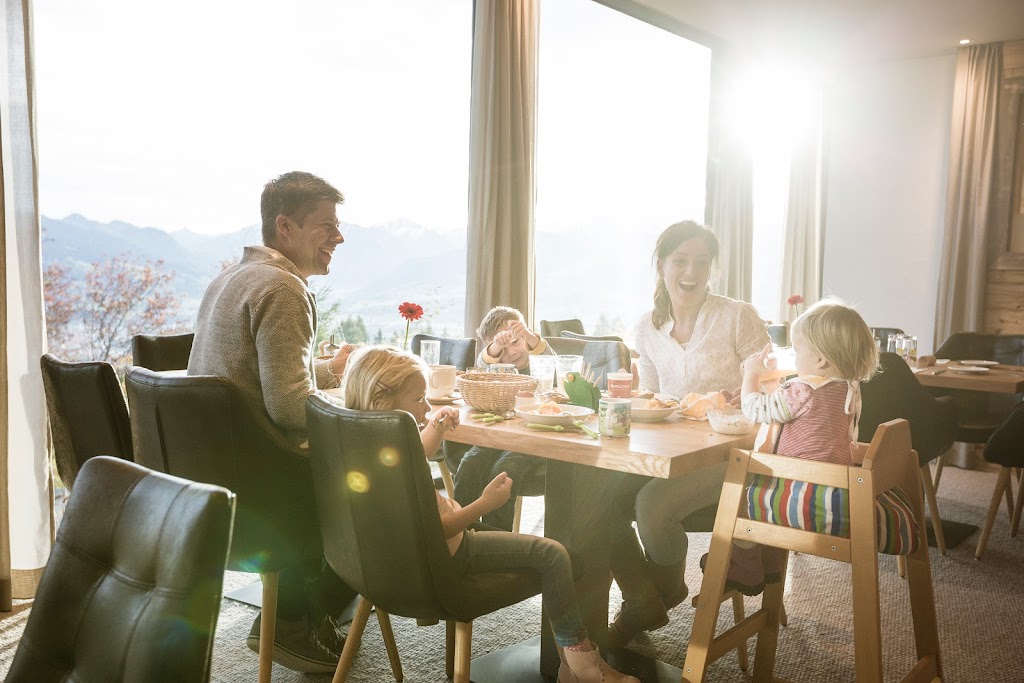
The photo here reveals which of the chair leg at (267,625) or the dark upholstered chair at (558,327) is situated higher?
the dark upholstered chair at (558,327)

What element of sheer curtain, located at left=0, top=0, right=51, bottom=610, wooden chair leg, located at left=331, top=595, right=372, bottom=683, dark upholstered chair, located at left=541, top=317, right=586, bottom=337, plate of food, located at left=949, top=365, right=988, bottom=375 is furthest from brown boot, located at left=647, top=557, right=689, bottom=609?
plate of food, located at left=949, top=365, right=988, bottom=375

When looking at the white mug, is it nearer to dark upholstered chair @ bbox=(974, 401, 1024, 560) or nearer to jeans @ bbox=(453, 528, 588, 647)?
jeans @ bbox=(453, 528, 588, 647)

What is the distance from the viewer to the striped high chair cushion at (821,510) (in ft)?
5.89

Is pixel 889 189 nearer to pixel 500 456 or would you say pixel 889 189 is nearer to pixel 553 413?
pixel 500 456

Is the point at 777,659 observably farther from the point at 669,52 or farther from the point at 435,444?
the point at 669,52

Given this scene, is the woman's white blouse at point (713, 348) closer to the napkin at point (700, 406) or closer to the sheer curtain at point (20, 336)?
the napkin at point (700, 406)

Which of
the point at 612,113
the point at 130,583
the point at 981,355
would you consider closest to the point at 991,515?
the point at 981,355

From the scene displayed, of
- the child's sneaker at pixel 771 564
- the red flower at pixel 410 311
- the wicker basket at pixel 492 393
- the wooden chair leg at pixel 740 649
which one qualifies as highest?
the red flower at pixel 410 311

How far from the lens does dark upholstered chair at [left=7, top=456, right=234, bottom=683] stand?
0.85 meters

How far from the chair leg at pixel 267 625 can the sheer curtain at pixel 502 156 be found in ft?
7.65

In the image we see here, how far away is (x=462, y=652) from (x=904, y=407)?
231 cm

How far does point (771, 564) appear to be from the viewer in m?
2.12

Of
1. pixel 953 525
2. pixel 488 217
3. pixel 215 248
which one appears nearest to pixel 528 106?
pixel 488 217

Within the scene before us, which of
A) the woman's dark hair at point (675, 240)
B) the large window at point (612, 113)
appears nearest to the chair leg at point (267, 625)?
the woman's dark hair at point (675, 240)
